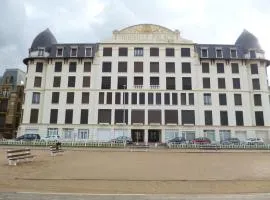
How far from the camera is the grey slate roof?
5203 centimetres

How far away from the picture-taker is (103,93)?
48.0 m

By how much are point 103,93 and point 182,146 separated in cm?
1960

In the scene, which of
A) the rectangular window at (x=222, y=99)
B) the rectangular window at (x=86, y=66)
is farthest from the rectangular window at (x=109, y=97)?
the rectangular window at (x=222, y=99)

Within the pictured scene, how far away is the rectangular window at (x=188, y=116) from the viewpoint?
46500mm

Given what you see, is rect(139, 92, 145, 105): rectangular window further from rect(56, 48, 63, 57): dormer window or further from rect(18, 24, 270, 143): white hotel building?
rect(56, 48, 63, 57): dormer window

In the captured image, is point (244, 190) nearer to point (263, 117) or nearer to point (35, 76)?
point (263, 117)

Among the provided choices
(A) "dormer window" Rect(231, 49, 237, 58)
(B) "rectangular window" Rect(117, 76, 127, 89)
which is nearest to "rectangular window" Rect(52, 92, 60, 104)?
(B) "rectangular window" Rect(117, 76, 127, 89)

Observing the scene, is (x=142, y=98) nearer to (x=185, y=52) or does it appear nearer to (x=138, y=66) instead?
(x=138, y=66)

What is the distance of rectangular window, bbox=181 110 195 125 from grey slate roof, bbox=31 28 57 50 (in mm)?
29658

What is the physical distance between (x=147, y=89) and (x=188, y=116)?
28.9ft

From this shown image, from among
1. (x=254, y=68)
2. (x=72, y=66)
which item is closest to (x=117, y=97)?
(x=72, y=66)

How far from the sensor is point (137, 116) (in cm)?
4666

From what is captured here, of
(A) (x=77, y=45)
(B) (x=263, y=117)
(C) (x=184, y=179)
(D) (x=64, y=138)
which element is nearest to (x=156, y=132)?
(D) (x=64, y=138)

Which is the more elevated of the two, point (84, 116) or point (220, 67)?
point (220, 67)
